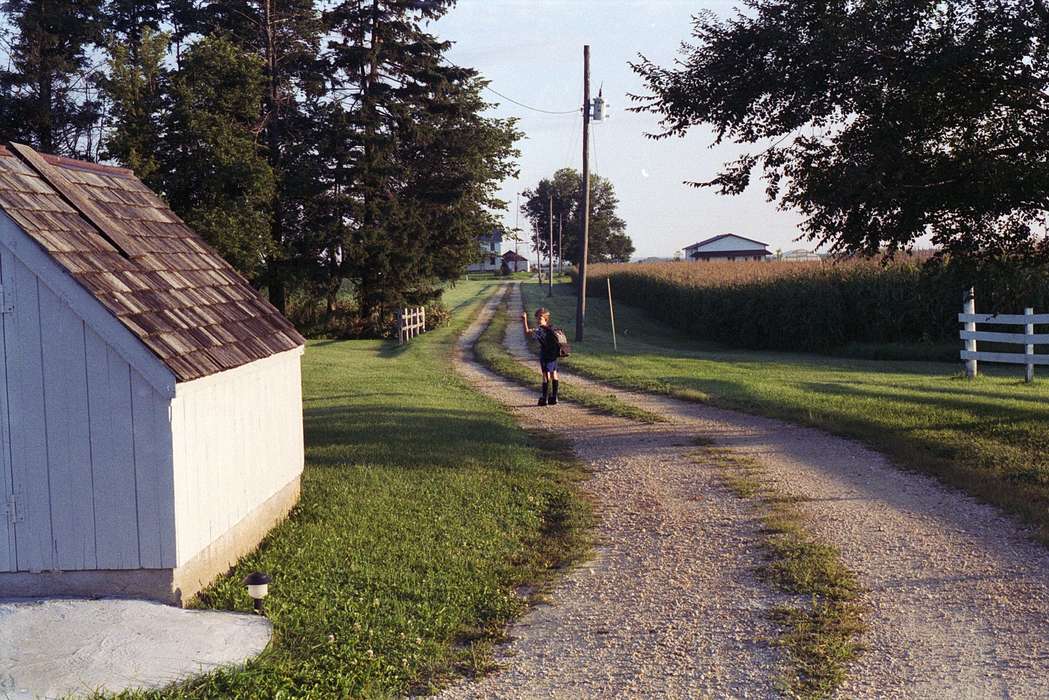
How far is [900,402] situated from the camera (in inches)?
639

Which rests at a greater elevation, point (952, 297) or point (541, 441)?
point (952, 297)

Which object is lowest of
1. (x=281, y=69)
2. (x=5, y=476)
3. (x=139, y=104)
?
(x=5, y=476)

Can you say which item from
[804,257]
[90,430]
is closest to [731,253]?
[804,257]

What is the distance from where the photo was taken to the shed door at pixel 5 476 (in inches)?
262

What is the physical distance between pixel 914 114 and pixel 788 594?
7.49 m

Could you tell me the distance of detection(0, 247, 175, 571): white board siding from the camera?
21.6 ft

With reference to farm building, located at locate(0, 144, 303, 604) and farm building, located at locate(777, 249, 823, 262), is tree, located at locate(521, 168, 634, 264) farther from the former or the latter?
farm building, located at locate(0, 144, 303, 604)

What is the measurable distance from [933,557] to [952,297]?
2470 centimetres

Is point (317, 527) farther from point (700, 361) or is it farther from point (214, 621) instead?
point (700, 361)

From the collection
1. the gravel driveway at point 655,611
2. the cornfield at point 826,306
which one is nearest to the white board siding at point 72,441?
the gravel driveway at point 655,611

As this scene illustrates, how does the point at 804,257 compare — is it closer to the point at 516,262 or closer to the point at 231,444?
the point at 231,444

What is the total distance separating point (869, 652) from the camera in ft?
19.2

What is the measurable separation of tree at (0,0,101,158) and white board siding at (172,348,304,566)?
1296 inches

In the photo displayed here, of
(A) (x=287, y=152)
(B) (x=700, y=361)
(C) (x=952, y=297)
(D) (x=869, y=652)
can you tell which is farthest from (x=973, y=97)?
(A) (x=287, y=152)
